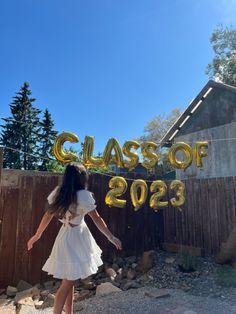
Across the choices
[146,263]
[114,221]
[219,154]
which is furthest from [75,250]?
[219,154]

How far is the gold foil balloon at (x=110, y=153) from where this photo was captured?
478cm

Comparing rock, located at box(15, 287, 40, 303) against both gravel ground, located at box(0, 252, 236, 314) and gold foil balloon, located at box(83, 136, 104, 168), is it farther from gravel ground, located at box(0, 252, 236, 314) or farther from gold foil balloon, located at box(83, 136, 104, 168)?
gold foil balloon, located at box(83, 136, 104, 168)

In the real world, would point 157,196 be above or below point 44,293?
above

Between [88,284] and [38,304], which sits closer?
[38,304]

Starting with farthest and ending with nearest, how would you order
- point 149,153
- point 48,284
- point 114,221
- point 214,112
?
1. point 214,112
2. point 114,221
3. point 149,153
4. point 48,284

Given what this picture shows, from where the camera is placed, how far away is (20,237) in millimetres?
4375

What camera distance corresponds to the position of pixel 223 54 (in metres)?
20.1

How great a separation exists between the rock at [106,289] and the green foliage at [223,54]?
17.9 meters

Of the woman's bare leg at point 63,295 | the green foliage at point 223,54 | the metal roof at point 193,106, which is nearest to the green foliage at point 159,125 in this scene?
the green foliage at point 223,54

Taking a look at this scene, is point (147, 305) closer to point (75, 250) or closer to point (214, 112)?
point (75, 250)

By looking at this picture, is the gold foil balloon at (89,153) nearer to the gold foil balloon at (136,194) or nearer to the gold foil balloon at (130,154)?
the gold foil balloon at (130,154)

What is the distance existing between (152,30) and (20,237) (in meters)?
6.57

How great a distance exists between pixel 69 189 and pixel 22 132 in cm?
1921

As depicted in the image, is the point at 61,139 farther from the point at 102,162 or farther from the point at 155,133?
the point at 155,133
